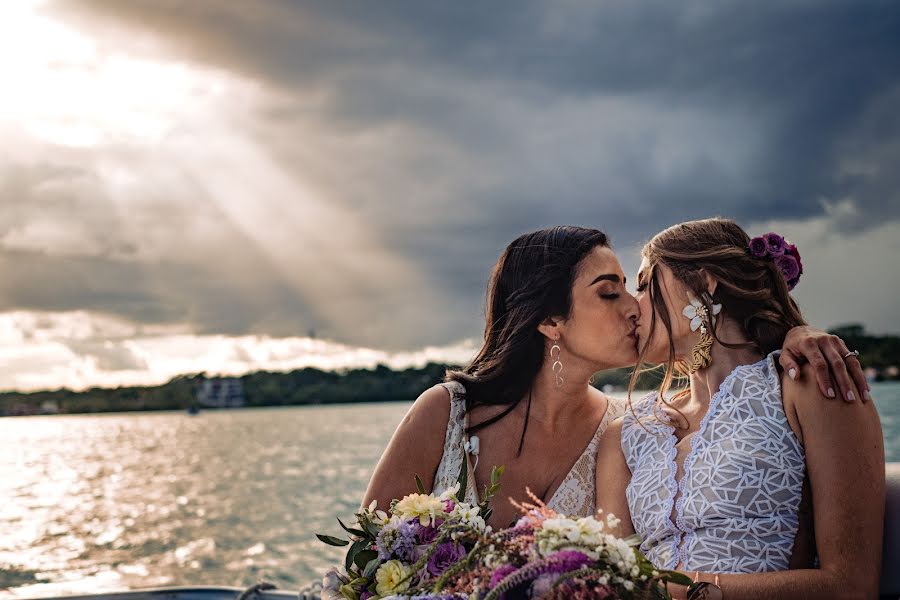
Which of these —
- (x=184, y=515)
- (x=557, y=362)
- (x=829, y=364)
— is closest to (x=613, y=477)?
(x=557, y=362)

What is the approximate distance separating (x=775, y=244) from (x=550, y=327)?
106 centimetres

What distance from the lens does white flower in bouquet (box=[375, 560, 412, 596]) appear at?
2.27 metres

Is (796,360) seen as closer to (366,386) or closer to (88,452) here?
(366,386)

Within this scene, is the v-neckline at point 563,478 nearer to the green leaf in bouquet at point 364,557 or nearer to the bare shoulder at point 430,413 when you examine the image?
the bare shoulder at point 430,413

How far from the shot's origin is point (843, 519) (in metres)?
2.65

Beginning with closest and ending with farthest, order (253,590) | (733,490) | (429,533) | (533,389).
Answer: (429,533)
(733,490)
(533,389)
(253,590)

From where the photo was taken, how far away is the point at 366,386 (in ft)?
194

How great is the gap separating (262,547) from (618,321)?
18.7 metres

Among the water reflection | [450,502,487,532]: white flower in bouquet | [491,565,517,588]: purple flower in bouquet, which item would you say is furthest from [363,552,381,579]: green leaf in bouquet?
the water reflection

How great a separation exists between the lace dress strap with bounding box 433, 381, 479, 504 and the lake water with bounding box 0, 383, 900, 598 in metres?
4.30

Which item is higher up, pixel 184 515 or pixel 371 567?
pixel 371 567

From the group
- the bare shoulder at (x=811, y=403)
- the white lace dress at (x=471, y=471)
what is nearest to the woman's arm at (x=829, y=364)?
the bare shoulder at (x=811, y=403)

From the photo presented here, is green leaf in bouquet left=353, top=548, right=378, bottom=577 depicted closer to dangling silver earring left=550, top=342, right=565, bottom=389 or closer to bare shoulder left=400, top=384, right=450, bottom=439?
bare shoulder left=400, top=384, right=450, bottom=439

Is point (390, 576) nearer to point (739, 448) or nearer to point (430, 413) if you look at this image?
point (739, 448)
